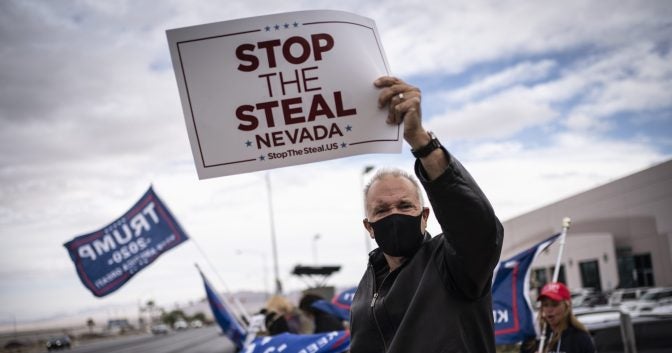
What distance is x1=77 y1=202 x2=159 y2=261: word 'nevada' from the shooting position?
28.8ft

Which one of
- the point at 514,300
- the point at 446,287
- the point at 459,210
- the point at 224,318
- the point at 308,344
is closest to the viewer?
the point at 459,210

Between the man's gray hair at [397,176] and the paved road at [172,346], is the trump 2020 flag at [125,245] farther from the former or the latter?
the paved road at [172,346]

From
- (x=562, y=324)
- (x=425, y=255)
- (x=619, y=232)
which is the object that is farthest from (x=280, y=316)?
(x=619, y=232)

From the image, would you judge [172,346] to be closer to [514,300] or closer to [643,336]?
[643,336]

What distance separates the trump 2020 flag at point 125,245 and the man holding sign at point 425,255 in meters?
7.09

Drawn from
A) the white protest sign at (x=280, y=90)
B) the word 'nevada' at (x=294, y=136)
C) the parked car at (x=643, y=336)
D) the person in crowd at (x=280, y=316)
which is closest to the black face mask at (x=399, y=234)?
the white protest sign at (x=280, y=90)

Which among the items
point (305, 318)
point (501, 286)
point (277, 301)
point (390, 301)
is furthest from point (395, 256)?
point (305, 318)

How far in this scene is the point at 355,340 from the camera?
238cm

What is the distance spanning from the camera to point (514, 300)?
640 centimetres

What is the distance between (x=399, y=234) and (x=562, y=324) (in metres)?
3.19

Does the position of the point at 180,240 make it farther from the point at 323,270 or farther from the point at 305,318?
the point at 323,270

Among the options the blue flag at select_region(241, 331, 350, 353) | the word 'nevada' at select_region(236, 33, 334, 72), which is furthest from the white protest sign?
the blue flag at select_region(241, 331, 350, 353)

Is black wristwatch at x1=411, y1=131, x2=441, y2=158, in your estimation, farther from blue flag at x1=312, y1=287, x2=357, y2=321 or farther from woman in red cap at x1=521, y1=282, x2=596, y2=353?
blue flag at x1=312, y1=287, x2=357, y2=321

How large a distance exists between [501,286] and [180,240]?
5.04 metres
